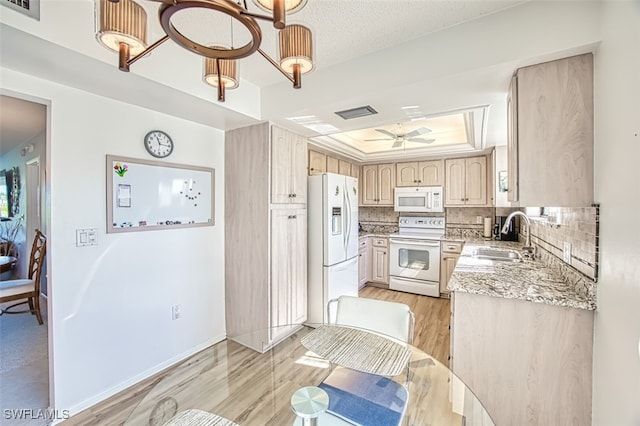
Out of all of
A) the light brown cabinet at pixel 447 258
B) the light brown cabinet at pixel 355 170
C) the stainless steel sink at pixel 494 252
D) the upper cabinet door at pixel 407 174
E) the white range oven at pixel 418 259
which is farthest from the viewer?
the light brown cabinet at pixel 355 170

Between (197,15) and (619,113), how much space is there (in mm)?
2153

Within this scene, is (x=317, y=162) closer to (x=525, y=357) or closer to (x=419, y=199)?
(x=419, y=199)

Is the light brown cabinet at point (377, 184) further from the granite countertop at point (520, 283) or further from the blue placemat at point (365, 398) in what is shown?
the blue placemat at point (365, 398)

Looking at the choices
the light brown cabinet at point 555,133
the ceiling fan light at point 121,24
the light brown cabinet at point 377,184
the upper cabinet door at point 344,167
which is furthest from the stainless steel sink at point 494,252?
the ceiling fan light at point 121,24

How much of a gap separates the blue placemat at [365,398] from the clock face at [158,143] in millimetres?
2204

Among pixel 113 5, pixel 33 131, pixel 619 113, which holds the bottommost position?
pixel 619 113

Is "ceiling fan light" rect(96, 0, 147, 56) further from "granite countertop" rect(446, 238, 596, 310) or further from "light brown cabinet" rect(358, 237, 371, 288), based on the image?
"light brown cabinet" rect(358, 237, 371, 288)

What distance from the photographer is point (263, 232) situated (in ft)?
8.72

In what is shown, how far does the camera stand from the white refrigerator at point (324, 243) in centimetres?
316

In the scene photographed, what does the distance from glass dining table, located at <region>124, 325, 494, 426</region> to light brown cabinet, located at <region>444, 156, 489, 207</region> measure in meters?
3.21

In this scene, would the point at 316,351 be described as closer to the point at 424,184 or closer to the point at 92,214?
the point at 92,214

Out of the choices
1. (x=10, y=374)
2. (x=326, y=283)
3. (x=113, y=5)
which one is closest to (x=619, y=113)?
(x=113, y=5)

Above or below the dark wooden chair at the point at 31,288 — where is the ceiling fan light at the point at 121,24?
above

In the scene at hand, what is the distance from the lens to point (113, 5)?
0.98m
